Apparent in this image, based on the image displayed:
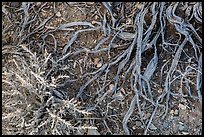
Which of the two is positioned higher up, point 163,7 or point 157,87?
point 163,7

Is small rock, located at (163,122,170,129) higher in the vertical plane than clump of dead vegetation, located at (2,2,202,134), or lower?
lower

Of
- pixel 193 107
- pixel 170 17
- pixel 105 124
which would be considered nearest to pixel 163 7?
pixel 170 17

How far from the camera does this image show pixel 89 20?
1.98 meters

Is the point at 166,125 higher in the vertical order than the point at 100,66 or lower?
lower

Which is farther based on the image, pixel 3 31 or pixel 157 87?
pixel 3 31

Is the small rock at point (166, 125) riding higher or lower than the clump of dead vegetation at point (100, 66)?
lower

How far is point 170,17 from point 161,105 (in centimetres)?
40

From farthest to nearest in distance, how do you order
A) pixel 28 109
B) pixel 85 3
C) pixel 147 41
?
pixel 85 3 < pixel 147 41 < pixel 28 109

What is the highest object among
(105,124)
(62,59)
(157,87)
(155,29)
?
(155,29)

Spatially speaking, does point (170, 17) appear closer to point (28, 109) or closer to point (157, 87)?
point (157, 87)

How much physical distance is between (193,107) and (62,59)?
61 cm

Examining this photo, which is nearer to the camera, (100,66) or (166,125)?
(166,125)

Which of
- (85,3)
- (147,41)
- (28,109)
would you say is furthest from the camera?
(85,3)

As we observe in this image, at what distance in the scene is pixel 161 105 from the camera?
179cm
